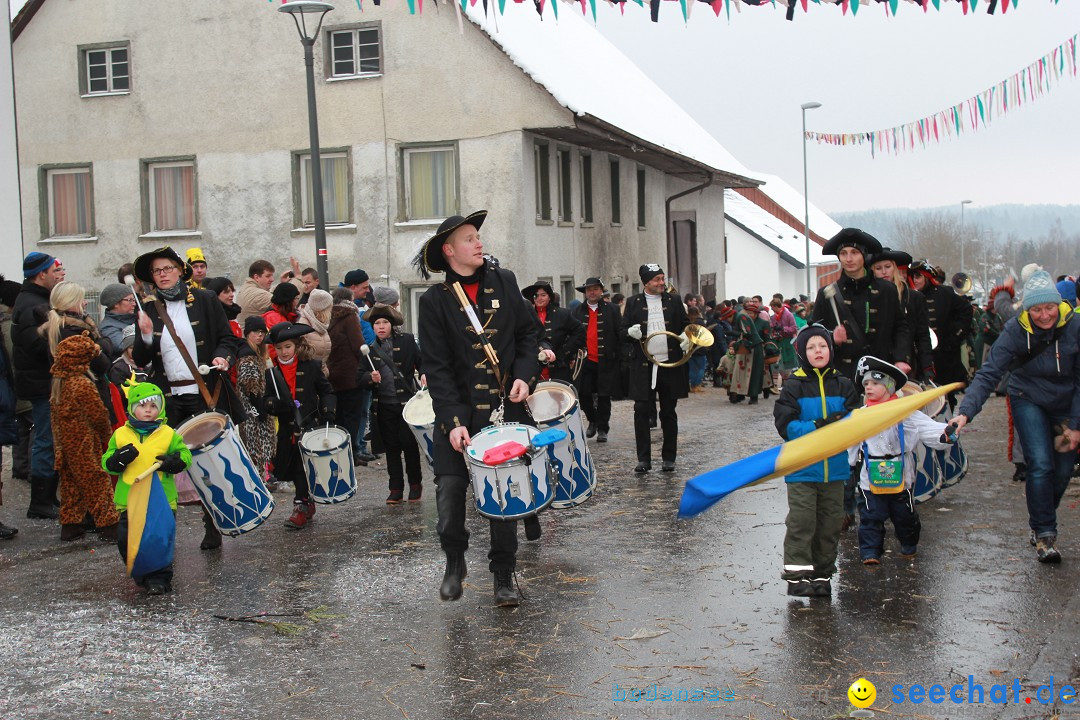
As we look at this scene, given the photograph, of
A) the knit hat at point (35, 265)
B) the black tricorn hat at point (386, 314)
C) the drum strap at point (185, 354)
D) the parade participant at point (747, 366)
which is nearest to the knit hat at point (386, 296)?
the black tricorn hat at point (386, 314)

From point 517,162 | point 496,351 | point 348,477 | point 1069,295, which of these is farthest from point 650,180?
point 496,351

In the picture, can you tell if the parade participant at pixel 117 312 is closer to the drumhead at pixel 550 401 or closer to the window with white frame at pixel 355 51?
the drumhead at pixel 550 401

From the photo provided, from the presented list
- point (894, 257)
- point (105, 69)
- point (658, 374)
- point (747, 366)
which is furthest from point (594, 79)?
point (894, 257)

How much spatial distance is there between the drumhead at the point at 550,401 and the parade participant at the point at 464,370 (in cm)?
141

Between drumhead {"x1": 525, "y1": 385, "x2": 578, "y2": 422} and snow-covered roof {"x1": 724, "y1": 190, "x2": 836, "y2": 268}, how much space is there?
53597 millimetres

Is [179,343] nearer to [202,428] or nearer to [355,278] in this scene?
[202,428]

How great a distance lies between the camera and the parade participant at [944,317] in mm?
13336

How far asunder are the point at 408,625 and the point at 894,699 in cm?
259

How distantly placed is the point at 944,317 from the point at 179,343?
8006 mm

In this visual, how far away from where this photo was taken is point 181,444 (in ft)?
26.7

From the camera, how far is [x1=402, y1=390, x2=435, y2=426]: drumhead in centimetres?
961

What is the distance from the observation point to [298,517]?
9789mm

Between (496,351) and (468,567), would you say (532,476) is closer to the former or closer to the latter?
(496,351)

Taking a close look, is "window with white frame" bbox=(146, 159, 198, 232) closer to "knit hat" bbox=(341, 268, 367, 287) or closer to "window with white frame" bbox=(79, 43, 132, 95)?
"window with white frame" bbox=(79, 43, 132, 95)
